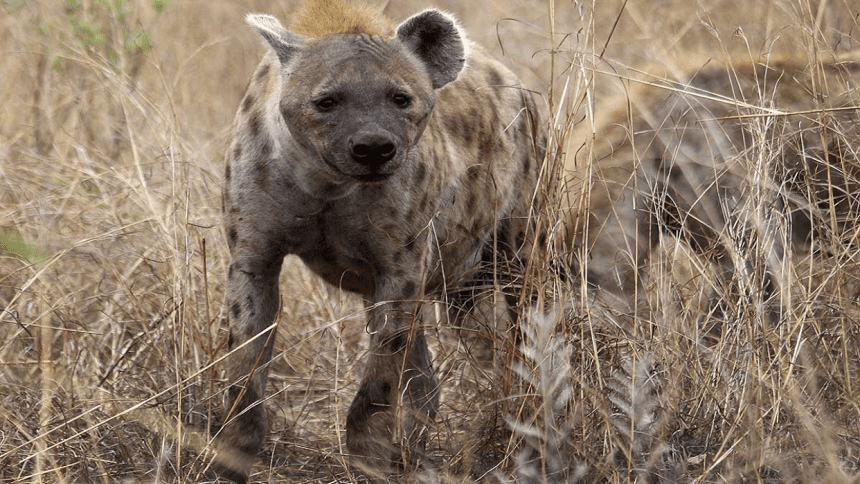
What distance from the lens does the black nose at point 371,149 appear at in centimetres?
244

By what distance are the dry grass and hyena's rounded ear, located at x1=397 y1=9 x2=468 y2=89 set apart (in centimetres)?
23

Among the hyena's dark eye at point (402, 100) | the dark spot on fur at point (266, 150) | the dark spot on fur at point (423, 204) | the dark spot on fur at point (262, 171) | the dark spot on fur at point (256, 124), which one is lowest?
the dark spot on fur at point (423, 204)

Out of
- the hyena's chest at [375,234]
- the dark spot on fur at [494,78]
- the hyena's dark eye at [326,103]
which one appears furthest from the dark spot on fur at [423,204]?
the dark spot on fur at [494,78]

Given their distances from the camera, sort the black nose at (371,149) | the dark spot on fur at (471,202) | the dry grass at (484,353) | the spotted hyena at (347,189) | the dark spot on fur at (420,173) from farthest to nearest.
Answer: the dark spot on fur at (471,202) → the dark spot on fur at (420,173) → the spotted hyena at (347,189) → the black nose at (371,149) → the dry grass at (484,353)

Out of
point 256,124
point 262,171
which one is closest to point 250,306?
point 262,171

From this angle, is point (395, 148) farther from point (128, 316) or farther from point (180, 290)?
point (128, 316)

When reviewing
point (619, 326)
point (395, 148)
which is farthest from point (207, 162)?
point (619, 326)

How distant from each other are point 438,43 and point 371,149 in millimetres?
508

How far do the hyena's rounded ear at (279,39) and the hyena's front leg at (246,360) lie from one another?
52 centimetres

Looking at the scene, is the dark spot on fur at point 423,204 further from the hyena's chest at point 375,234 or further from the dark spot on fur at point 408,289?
the dark spot on fur at point 408,289

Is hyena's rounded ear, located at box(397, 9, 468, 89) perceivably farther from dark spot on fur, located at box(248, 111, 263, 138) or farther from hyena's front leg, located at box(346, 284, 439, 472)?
hyena's front leg, located at box(346, 284, 439, 472)

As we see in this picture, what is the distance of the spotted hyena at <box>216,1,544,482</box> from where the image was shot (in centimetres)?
256

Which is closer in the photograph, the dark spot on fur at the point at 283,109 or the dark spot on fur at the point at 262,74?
the dark spot on fur at the point at 283,109

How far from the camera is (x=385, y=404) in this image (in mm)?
2725
